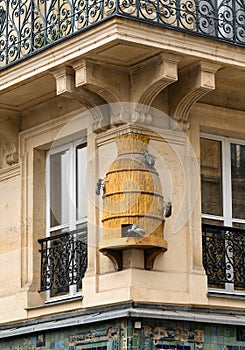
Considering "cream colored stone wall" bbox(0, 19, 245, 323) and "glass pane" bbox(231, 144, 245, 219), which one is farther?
"glass pane" bbox(231, 144, 245, 219)

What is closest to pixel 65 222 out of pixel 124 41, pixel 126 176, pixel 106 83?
pixel 126 176

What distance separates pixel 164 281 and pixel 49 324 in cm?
144

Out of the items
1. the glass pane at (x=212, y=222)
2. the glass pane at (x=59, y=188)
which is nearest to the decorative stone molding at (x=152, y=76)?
the glass pane at (x=212, y=222)

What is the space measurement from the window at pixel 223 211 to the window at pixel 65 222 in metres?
1.34

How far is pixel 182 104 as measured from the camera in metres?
12.7

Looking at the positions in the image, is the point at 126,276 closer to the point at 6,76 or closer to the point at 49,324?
the point at 49,324

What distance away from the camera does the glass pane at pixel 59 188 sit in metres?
13.7

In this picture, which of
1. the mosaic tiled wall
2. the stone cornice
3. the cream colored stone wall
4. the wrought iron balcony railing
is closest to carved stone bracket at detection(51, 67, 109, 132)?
the cream colored stone wall

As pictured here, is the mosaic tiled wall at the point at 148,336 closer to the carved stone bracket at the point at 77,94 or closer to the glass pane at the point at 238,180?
the glass pane at the point at 238,180

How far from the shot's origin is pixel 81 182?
13406 millimetres

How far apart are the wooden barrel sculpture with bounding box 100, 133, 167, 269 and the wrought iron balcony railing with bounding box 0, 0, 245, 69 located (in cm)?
124

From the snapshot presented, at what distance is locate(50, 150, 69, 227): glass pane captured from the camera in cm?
1372

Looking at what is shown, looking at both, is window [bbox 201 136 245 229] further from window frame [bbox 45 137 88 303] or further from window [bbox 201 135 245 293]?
window frame [bbox 45 137 88 303]

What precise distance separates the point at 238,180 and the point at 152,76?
1.91 m
